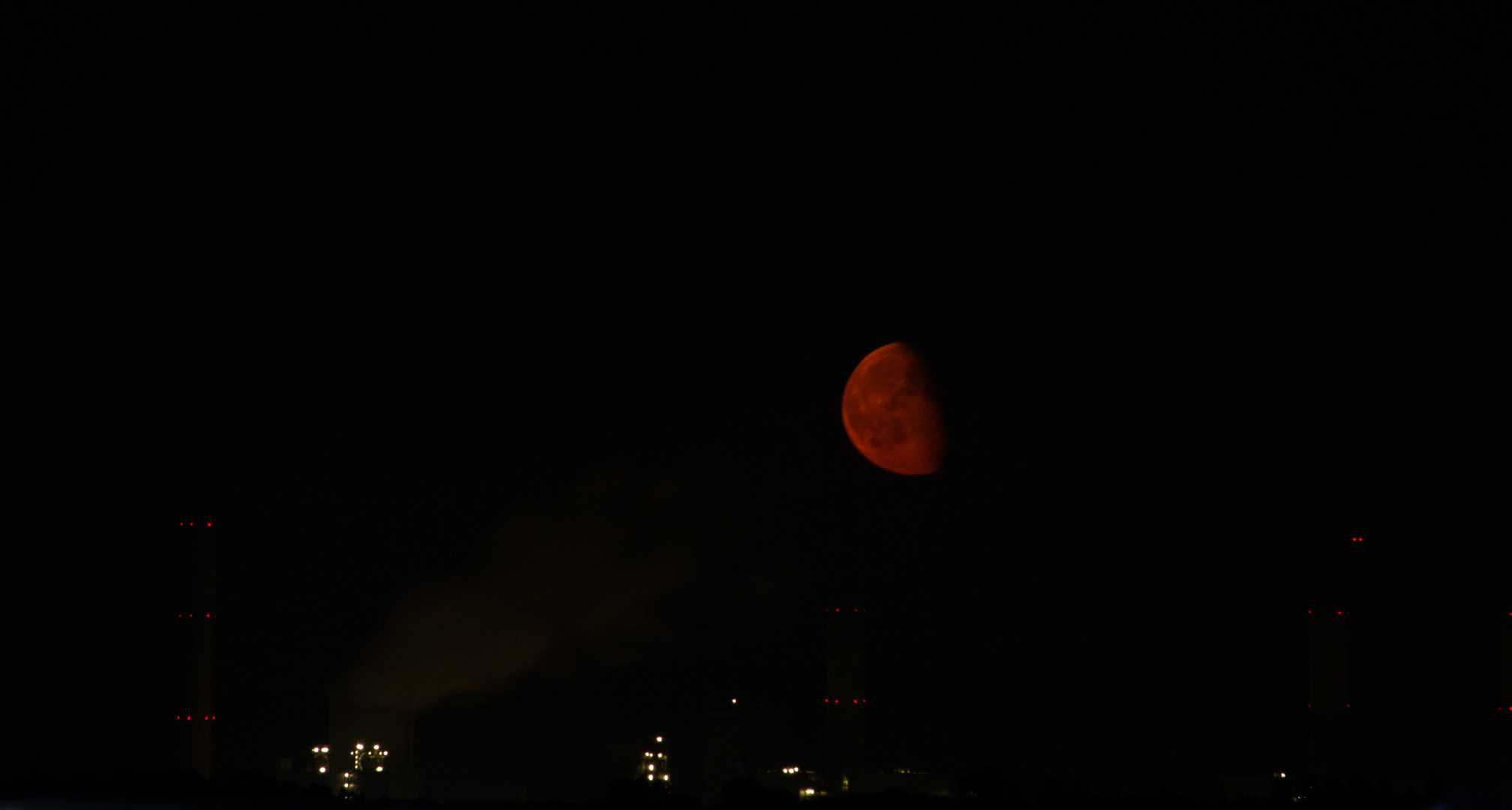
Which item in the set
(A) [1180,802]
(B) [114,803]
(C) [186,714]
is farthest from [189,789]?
(C) [186,714]

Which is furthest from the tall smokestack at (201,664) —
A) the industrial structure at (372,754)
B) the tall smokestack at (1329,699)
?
the tall smokestack at (1329,699)

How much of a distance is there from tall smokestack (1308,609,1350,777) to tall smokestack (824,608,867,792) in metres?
15.1

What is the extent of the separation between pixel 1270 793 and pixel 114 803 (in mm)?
39339

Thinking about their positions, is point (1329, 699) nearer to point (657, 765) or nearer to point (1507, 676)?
point (1507, 676)

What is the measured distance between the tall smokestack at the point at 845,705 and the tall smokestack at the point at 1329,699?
49.6 ft

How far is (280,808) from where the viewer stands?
15312 millimetres

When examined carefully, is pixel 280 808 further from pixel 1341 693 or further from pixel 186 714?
pixel 1341 693

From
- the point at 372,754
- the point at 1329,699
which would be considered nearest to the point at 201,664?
the point at 372,754

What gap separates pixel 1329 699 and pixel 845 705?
16.1m

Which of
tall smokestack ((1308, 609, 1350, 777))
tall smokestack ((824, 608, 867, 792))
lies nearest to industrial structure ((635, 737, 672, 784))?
tall smokestack ((824, 608, 867, 792))

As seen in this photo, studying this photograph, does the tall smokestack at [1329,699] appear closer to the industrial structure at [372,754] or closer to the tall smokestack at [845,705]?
the tall smokestack at [845,705]

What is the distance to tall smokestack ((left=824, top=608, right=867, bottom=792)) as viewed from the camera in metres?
48.4

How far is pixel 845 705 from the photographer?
1922 inches

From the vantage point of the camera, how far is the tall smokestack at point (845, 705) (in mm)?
48438
